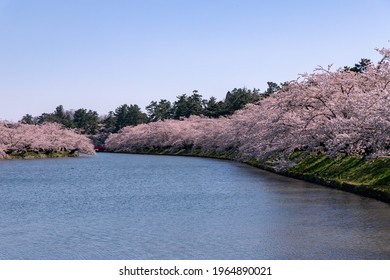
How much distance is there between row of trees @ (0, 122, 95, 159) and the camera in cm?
8462

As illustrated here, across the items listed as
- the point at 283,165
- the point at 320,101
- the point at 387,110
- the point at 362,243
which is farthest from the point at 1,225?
the point at 320,101

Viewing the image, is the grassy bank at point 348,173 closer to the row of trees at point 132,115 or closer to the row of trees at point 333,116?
the row of trees at point 333,116

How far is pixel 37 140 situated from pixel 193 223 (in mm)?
69866

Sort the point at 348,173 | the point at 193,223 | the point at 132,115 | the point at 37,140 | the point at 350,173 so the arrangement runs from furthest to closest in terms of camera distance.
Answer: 1. the point at 132,115
2. the point at 37,140
3. the point at 348,173
4. the point at 350,173
5. the point at 193,223

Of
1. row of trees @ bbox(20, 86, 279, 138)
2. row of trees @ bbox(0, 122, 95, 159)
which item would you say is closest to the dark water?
row of trees @ bbox(0, 122, 95, 159)

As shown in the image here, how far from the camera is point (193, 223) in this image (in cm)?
2092

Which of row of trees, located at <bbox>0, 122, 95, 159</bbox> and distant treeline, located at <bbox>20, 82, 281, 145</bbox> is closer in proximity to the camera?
row of trees, located at <bbox>0, 122, 95, 159</bbox>

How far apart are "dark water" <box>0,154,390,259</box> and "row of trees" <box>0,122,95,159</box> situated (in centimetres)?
5176

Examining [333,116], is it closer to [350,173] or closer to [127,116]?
[350,173]

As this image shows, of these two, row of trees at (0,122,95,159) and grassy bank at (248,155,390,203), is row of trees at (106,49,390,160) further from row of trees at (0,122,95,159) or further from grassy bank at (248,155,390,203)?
row of trees at (0,122,95,159)

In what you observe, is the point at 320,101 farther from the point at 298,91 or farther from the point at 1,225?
the point at 1,225

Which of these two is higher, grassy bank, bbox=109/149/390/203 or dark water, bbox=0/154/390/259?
grassy bank, bbox=109/149/390/203

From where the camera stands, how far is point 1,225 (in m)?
21.1

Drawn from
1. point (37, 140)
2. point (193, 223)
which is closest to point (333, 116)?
point (193, 223)
